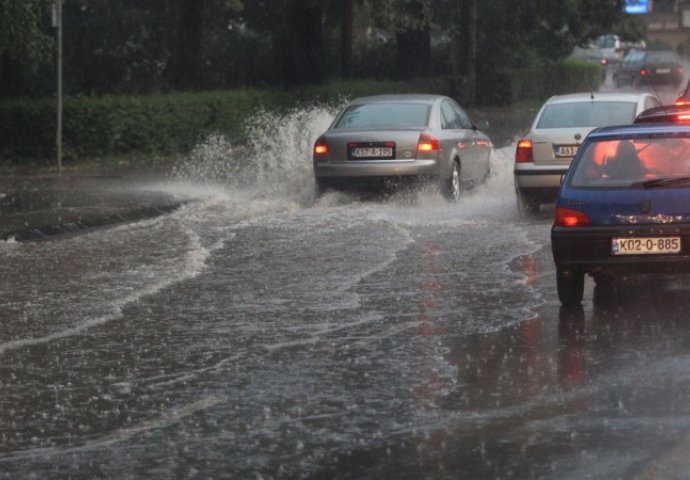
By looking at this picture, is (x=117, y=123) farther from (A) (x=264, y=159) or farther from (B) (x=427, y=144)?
(B) (x=427, y=144)

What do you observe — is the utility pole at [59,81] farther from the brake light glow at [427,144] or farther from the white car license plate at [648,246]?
the white car license plate at [648,246]

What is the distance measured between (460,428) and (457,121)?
14.3 meters

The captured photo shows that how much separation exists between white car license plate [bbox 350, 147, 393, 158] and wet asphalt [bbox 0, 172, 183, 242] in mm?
2423

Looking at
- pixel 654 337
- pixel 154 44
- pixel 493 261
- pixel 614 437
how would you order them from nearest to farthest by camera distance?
pixel 614 437 → pixel 654 337 → pixel 493 261 → pixel 154 44

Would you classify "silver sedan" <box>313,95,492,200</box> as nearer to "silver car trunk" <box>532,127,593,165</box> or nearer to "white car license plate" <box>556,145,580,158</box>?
"silver car trunk" <box>532,127,593,165</box>

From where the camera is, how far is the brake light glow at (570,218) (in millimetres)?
11266

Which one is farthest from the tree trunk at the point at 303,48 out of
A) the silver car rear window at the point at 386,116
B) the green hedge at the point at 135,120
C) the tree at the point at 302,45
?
the silver car rear window at the point at 386,116

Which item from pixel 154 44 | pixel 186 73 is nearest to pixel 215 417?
pixel 186 73

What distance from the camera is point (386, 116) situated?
20609mm

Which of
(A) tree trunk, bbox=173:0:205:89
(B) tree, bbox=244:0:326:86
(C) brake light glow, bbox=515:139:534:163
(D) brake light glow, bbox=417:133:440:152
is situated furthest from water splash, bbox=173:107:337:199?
(B) tree, bbox=244:0:326:86

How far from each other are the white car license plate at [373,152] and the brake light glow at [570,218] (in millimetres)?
8432

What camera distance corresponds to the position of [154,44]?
48219 millimetres

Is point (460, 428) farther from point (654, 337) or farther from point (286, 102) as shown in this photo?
point (286, 102)

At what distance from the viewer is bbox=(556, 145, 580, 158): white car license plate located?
18.5m
